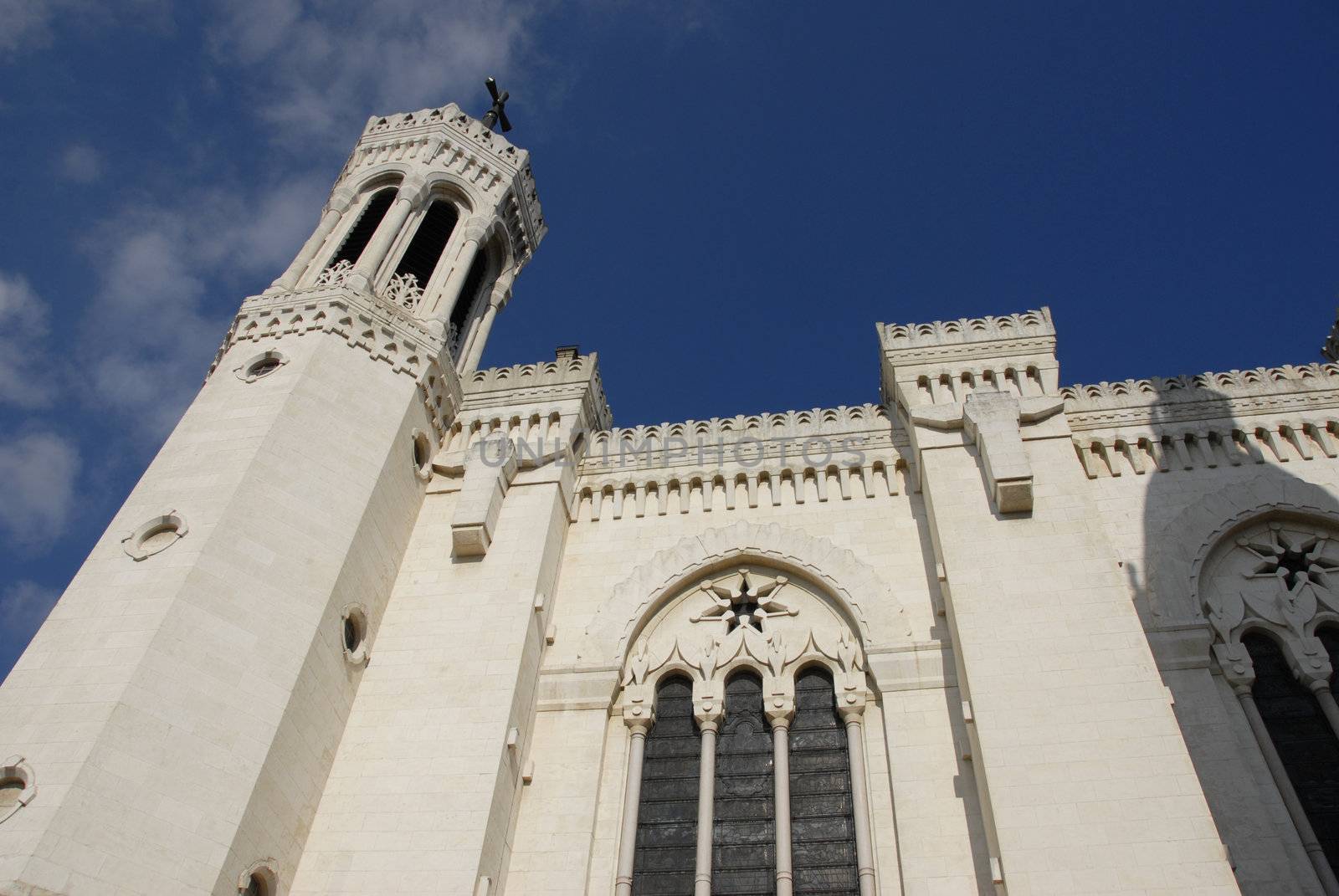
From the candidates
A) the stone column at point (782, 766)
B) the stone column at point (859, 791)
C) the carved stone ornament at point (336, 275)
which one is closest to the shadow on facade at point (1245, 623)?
the stone column at point (859, 791)

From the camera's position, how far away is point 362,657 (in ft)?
47.7

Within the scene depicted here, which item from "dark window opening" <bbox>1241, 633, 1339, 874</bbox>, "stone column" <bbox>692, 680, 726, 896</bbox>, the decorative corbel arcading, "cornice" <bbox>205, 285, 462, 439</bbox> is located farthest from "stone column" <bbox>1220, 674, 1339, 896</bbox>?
"cornice" <bbox>205, 285, 462, 439</bbox>

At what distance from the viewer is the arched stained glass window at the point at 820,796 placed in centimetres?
1271

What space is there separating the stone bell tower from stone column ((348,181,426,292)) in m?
0.05

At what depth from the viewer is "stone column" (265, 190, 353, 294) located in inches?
731

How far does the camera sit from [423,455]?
17.9 m

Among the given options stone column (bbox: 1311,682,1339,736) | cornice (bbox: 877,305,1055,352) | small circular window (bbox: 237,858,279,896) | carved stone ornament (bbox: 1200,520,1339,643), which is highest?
cornice (bbox: 877,305,1055,352)

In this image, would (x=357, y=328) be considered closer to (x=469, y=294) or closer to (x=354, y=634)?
(x=469, y=294)

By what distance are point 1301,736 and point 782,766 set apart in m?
6.22

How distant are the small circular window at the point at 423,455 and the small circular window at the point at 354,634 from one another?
324cm

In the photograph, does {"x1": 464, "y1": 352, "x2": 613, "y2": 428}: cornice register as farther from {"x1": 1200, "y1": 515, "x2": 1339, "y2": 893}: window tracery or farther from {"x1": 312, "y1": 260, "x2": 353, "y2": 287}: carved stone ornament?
{"x1": 1200, "y1": 515, "x2": 1339, "y2": 893}: window tracery

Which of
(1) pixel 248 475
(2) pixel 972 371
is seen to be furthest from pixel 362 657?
(2) pixel 972 371

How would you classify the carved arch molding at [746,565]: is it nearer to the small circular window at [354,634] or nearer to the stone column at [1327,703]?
the small circular window at [354,634]

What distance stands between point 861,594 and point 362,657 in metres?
6.69
